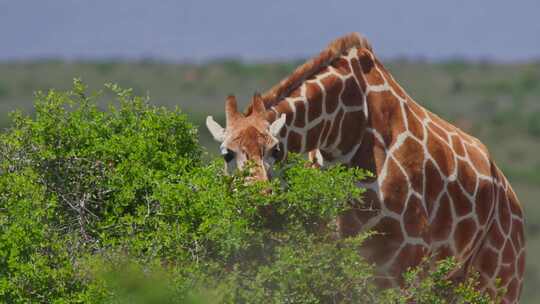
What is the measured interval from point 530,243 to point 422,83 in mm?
28873

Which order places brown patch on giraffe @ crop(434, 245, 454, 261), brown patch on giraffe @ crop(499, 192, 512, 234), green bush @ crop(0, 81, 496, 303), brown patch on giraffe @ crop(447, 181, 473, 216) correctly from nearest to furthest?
green bush @ crop(0, 81, 496, 303) < brown patch on giraffe @ crop(434, 245, 454, 261) < brown patch on giraffe @ crop(447, 181, 473, 216) < brown patch on giraffe @ crop(499, 192, 512, 234)

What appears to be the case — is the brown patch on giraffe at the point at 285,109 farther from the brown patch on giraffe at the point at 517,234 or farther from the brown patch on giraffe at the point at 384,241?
the brown patch on giraffe at the point at 517,234

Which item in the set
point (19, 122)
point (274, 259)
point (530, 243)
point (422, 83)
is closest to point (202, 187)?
point (274, 259)

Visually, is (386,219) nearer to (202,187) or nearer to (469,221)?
(469,221)

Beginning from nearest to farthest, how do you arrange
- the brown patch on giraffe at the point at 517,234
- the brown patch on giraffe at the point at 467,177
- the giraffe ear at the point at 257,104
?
the giraffe ear at the point at 257,104, the brown patch on giraffe at the point at 467,177, the brown patch on giraffe at the point at 517,234

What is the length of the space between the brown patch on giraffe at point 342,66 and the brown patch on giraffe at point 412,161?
696 mm

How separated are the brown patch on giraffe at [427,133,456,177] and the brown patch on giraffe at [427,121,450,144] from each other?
11 cm

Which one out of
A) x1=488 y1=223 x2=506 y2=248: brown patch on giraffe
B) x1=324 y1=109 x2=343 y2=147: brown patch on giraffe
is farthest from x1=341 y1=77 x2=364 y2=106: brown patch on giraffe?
x1=488 y1=223 x2=506 y2=248: brown patch on giraffe

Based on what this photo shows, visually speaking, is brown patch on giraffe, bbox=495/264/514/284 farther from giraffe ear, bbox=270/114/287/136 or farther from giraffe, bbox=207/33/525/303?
giraffe ear, bbox=270/114/287/136

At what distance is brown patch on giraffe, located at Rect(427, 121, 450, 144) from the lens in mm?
11635

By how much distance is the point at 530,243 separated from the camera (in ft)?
146


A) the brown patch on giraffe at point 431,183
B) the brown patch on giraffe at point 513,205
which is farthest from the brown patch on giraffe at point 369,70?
the brown patch on giraffe at point 513,205

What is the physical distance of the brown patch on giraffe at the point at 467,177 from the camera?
11570 millimetres

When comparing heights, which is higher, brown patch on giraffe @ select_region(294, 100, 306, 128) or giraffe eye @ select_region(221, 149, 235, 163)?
brown patch on giraffe @ select_region(294, 100, 306, 128)
